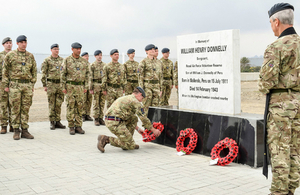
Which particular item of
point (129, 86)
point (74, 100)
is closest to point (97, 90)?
point (129, 86)

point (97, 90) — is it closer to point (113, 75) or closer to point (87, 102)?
point (87, 102)

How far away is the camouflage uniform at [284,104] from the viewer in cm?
350

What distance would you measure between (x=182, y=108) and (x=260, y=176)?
8.51ft

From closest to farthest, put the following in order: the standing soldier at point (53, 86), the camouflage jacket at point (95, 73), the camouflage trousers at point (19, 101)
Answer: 1. the camouflage trousers at point (19, 101)
2. the standing soldier at point (53, 86)
3. the camouflage jacket at point (95, 73)

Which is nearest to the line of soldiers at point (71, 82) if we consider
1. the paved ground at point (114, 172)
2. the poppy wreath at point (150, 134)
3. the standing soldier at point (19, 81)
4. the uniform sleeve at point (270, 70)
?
the standing soldier at point (19, 81)

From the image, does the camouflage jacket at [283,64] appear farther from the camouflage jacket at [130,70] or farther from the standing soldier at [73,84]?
the camouflage jacket at [130,70]

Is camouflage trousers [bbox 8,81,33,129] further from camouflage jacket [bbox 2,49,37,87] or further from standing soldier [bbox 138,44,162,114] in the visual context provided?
standing soldier [bbox 138,44,162,114]

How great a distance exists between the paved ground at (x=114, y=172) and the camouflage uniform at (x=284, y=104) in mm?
699

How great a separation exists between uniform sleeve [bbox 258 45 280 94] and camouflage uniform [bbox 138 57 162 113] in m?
6.00

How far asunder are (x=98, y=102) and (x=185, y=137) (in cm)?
484

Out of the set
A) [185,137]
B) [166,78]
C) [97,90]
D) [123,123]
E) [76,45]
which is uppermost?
[76,45]

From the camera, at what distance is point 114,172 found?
512 cm

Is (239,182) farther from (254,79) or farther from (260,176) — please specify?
(254,79)

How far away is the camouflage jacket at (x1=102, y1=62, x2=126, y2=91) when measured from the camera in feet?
33.2
